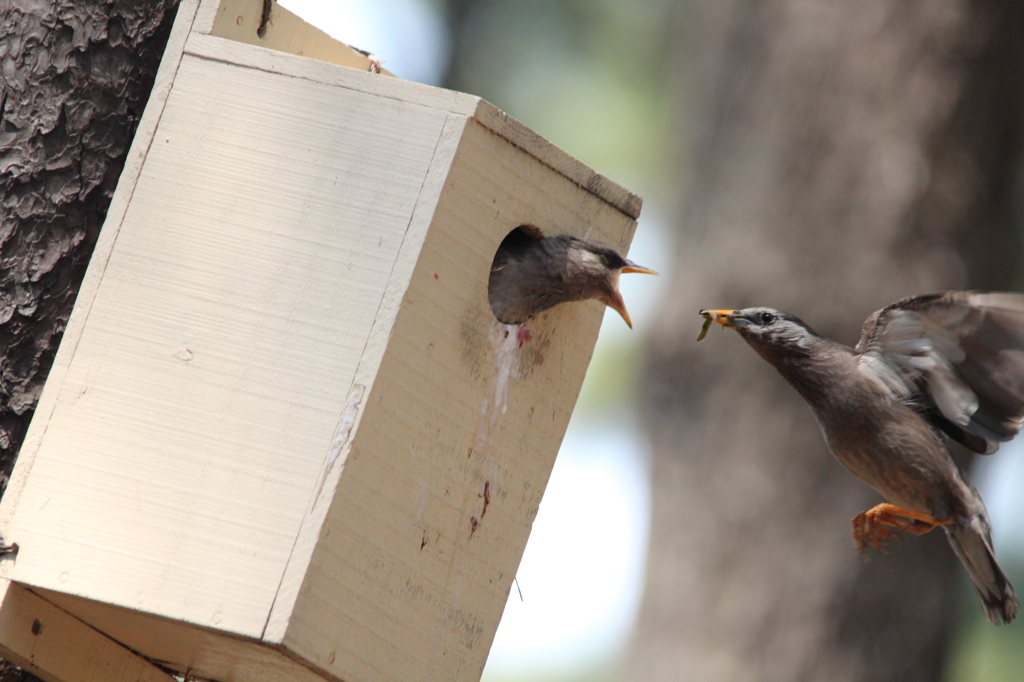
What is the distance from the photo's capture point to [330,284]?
213 centimetres

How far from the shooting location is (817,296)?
14.8 ft

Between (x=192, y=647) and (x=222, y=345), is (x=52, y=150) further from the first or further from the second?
(x=192, y=647)

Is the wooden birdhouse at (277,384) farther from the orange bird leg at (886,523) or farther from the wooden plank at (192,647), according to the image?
the orange bird leg at (886,523)

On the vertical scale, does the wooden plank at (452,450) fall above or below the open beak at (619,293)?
below

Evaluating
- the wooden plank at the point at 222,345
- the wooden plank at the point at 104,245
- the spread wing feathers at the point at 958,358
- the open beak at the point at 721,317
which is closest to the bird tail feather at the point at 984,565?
the spread wing feathers at the point at 958,358

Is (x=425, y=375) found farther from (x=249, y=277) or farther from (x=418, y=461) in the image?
(x=249, y=277)

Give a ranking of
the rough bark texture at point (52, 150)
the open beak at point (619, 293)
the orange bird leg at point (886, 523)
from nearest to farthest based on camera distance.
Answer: the rough bark texture at point (52, 150) → the open beak at point (619, 293) → the orange bird leg at point (886, 523)

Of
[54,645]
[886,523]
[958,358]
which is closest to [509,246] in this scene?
[54,645]

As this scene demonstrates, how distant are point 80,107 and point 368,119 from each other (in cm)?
70

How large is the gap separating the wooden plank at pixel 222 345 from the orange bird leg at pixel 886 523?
1.86 metres

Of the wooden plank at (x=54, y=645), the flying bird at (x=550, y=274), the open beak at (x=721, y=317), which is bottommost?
the wooden plank at (x=54, y=645)

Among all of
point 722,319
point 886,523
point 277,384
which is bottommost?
point 277,384

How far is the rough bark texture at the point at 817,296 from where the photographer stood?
14.3 feet

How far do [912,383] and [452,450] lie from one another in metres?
1.51
